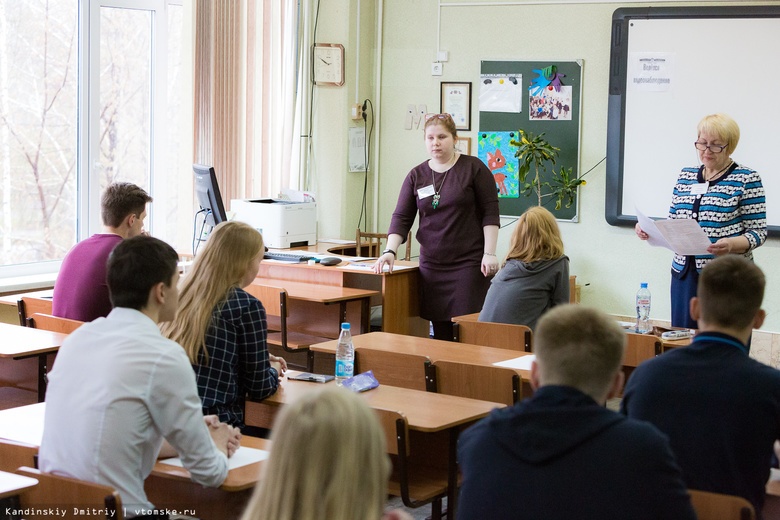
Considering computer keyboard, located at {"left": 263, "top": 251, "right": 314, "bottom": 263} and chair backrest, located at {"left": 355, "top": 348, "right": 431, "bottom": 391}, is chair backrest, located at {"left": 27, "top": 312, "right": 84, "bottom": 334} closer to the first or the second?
chair backrest, located at {"left": 355, "top": 348, "right": 431, "bottom": 391}

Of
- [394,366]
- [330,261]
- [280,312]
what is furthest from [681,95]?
[394,366]

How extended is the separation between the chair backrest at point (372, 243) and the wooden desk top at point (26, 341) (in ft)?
10.9

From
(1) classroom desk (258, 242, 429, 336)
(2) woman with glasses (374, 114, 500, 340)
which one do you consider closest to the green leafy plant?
(1) classroom desk (258, 242, 429, 336)

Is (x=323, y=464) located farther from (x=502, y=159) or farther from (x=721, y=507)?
(x=502, y=159)

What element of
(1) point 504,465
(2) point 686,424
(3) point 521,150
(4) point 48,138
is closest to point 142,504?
(1) point 504,465

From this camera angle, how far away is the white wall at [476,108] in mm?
7156

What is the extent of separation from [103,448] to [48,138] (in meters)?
4.38

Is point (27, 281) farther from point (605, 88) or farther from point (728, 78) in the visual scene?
point (728, 78)

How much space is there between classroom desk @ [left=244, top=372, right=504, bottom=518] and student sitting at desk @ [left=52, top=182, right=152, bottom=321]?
1.06 metres

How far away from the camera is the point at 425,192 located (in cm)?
551

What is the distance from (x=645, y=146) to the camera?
7.05m

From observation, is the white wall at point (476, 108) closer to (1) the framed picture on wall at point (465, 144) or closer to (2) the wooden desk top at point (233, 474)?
(1) the framed picture on wall at point (465, 144)

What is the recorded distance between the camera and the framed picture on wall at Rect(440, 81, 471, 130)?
25.1 feet

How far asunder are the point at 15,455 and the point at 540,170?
5549 mm
